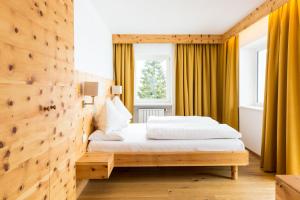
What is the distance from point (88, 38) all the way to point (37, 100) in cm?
179

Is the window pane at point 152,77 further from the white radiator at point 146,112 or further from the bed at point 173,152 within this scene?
the bed at point 173,152

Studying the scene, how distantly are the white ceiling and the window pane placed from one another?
86 centimetres

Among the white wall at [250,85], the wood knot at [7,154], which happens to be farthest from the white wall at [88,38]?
the white wall at [250,85]

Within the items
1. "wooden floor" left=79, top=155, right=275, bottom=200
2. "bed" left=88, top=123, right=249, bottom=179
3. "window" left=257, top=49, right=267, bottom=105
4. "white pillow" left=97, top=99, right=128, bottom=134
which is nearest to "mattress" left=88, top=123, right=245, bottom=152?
"bed" left=88, top=123, right=249, bottom=179

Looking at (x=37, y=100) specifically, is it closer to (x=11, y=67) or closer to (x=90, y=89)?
(x=11, y=67)

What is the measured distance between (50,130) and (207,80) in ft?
13.8

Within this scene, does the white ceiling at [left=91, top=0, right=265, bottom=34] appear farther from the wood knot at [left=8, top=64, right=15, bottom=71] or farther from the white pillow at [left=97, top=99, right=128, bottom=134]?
the wood knot at [left=8, top=64, right=15, bottom=71]

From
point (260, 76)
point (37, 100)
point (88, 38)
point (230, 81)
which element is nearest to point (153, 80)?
point (230, 81)

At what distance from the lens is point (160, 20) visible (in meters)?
4.14

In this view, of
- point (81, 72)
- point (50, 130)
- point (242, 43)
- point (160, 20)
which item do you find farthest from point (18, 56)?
point (242, 43)

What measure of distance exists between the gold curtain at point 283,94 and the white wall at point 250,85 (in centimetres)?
64

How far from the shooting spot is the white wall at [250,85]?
13.0 ft

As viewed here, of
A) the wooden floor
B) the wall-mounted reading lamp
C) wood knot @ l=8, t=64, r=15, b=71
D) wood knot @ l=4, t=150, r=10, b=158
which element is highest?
wood knot @ l=8, t=64, r=15, b=71

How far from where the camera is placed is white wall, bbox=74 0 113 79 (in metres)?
2.63
